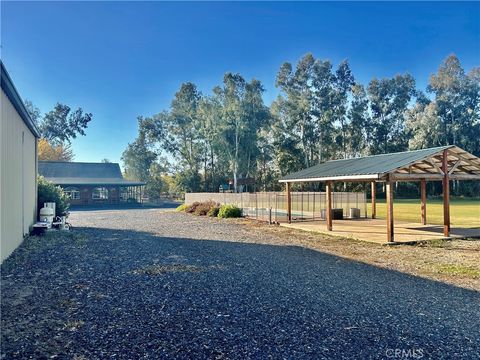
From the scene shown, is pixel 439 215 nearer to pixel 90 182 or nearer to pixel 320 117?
pixel 320 117

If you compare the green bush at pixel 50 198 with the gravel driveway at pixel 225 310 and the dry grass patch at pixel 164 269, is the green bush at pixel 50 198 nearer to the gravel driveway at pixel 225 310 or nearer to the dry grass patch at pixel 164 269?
the gravel driveway at pixel 225 310

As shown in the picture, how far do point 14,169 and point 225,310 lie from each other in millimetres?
7804

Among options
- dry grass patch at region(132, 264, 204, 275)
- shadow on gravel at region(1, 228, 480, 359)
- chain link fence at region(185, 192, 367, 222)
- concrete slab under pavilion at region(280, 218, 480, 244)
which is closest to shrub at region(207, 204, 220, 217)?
chain link fence at region(185, 192, 367, 222)

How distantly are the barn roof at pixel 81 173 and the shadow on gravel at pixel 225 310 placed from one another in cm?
3160

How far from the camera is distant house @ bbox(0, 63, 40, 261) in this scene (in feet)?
26.4

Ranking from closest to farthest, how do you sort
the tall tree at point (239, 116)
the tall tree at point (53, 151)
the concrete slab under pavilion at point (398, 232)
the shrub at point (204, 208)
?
the concrete slab under pavilion at point (398, 232)
the shrub at point (204, 208)
the tall tree at point (239, 116)
the tall tree at point (53, 151)

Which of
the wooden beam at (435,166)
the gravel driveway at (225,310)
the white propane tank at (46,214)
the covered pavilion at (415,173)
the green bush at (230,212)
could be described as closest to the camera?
the gravel driveway at (225,310)

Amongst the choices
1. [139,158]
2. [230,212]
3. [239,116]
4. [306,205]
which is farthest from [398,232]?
[139,158]

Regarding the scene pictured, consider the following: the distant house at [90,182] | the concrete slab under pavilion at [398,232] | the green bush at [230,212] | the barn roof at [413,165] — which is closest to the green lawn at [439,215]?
the concrete slab under pavilion at [398,232]

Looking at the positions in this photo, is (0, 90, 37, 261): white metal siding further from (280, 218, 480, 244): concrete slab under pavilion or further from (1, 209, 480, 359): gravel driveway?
(280, 218, 480, 244): concrete slab under pavilion

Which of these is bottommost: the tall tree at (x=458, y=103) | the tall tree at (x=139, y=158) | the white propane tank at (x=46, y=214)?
the white propane tank at (x=46, y=214)

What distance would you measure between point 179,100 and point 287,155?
17630 millimetres

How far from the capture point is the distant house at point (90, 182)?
38000 mm

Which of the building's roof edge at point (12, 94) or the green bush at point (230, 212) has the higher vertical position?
the building's roof edge at point (12, 94)
